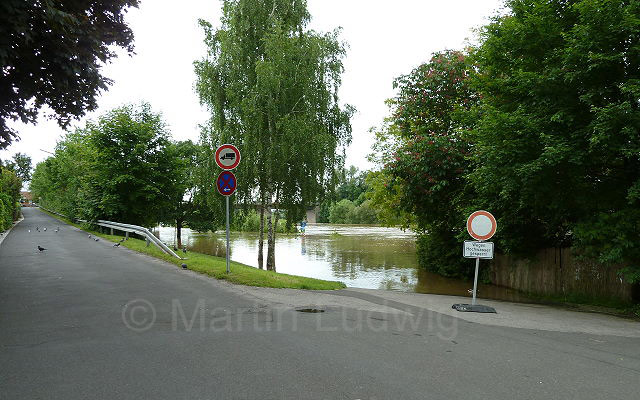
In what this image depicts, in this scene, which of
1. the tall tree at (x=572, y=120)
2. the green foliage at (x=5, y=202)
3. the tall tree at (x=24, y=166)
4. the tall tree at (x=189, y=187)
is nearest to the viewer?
the tall tree at (x=572, y=120)

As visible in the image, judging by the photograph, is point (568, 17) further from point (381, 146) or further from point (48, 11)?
point (381, 146)

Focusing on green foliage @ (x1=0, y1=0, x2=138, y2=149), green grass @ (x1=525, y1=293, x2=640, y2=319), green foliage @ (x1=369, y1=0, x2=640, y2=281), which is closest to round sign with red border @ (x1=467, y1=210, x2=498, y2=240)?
green foliage @ (x1=369, y1=0, x2=640, y2=281)

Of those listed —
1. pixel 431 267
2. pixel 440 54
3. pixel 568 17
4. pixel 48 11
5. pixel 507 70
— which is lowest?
pixel 431 267

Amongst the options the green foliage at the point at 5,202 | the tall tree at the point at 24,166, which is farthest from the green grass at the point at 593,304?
the tall tree at the point at 24,166

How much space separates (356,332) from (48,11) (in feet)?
20.7

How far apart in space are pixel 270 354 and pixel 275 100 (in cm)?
1550

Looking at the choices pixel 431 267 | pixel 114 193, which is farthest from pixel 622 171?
pixel 114 193

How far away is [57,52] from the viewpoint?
7.20 metres

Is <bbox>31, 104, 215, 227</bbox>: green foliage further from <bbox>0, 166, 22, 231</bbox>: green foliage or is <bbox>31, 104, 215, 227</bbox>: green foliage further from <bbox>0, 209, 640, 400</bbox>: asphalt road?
<bbox>0, 209, 640, 400</bbox>: asphalt road

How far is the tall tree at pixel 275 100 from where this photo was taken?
1883 cm

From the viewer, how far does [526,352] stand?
5375mm

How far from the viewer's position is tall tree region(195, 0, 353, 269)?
61.8 feet

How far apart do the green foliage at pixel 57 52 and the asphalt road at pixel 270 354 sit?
3.92m

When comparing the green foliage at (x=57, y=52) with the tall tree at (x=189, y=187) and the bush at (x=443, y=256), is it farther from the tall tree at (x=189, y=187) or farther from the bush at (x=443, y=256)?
the bush at (x=443, y=256)
